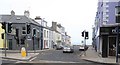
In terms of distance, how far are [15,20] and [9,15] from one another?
6384mm

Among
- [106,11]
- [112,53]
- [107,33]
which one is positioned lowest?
[112,53]

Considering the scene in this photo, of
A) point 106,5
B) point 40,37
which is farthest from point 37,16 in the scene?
point 106,5

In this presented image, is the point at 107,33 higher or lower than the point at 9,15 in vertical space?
lower

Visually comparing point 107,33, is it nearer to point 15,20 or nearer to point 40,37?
point 15,20

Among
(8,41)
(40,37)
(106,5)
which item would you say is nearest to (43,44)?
(40,37)

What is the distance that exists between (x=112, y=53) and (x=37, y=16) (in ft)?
170

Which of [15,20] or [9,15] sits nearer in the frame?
[15,20]

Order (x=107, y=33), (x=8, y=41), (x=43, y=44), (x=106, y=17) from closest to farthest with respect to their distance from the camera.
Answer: (x=107, y=33), (x=106, y=17), (x=8, y=41), (x=43, y=44)

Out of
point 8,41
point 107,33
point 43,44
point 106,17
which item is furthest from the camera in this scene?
point 43,44

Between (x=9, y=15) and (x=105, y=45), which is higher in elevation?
(x=9, y=15)

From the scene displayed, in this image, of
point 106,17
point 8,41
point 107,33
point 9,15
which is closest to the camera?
point 107,33

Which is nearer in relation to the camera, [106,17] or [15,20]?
[106,17]

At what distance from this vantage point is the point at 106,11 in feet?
155

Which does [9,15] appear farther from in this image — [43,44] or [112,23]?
[112,23]
